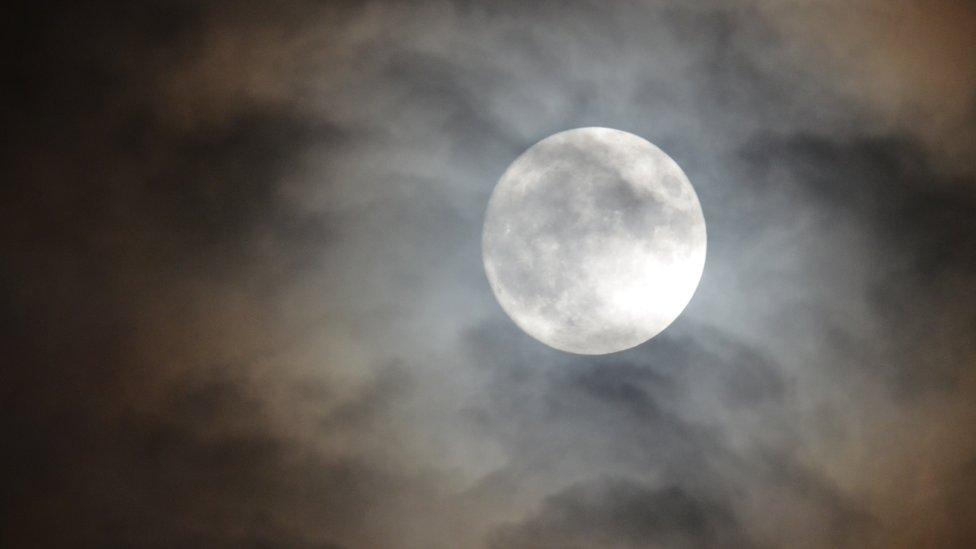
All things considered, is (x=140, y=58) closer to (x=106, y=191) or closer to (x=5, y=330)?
(x=106, y=191)

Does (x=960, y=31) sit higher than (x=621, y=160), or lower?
higher

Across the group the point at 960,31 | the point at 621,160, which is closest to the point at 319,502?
the point at 621,160

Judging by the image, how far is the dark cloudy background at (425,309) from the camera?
348 inches

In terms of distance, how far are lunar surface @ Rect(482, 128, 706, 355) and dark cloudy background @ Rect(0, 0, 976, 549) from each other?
1.70ft

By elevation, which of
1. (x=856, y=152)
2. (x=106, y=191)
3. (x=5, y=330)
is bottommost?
(x=5, y=330)

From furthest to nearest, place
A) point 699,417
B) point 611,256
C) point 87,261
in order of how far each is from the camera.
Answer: point 699,417 → point 87,261 → point 611,256

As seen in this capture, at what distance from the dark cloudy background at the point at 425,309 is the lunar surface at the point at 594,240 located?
52 cm

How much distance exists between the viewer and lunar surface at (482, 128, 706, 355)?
8.38 metres

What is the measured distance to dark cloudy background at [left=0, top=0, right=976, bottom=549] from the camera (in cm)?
885

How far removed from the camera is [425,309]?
936 cm

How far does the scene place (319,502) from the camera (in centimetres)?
961

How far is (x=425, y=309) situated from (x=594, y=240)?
7.49ft

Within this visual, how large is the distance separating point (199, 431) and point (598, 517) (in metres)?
5.02

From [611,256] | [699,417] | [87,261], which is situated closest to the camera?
[611,256]
